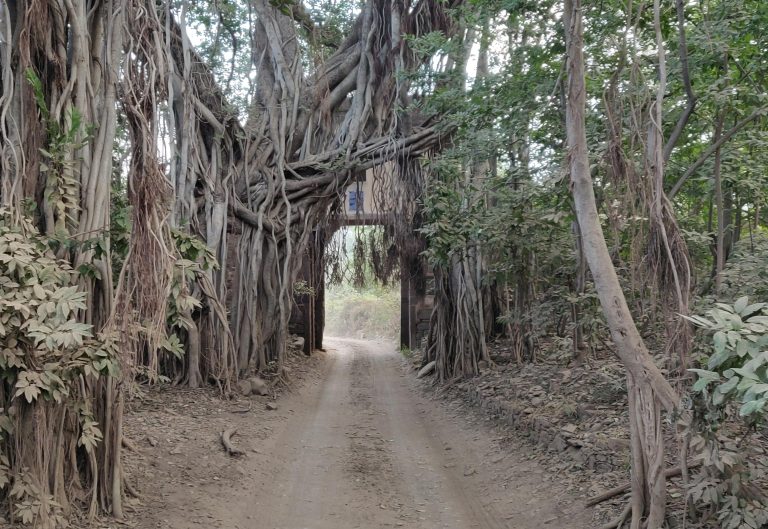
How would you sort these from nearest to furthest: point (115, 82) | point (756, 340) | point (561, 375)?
point (756, 340) < point (115, 82) < point (561, 375)

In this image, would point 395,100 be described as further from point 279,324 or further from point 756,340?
point 756,340

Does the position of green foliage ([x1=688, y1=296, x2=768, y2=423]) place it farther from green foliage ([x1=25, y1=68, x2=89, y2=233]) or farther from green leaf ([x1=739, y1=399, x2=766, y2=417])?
green foliage ([x1=25, y1=68, x2=89, y2=233])

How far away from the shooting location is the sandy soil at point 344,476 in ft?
13.8

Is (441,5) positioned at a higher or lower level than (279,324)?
higher

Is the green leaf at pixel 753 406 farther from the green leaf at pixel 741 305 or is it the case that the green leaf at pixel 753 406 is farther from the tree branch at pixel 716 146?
the tree branch at pixel 716 146

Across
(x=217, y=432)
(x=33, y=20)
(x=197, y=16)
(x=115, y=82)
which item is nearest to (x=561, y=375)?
(x=217, y=432)


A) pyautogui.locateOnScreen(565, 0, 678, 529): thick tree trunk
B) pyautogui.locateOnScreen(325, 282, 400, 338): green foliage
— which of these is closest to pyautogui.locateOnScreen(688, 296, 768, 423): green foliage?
pyautogui.locateOnScreen(565, 0, 678, 529): thick tree trunk

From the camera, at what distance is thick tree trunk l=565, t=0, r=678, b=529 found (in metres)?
3.20

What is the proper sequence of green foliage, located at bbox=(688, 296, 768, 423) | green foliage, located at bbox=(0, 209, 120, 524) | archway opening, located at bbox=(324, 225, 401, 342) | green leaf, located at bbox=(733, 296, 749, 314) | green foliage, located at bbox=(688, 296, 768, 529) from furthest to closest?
archway opening, located at bbox=(324, 225, 401, 342)
green foliage, located at bbox=(0, 209, 120, 524)
green leaf, located at bbox=(733, 296, 749, 314)
green foliage, located at bbox=(688, 296, 768, 529)
green foliage, located at bbox=(688, 296, 768, 423)

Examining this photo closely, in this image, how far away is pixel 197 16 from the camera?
336 inches

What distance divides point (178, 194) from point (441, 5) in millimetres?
4672

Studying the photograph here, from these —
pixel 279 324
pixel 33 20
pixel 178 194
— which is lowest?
pixel 279 324

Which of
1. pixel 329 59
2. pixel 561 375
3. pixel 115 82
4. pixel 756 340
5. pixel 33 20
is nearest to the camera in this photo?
pixel 756 340

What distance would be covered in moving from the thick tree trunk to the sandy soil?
0.66m
